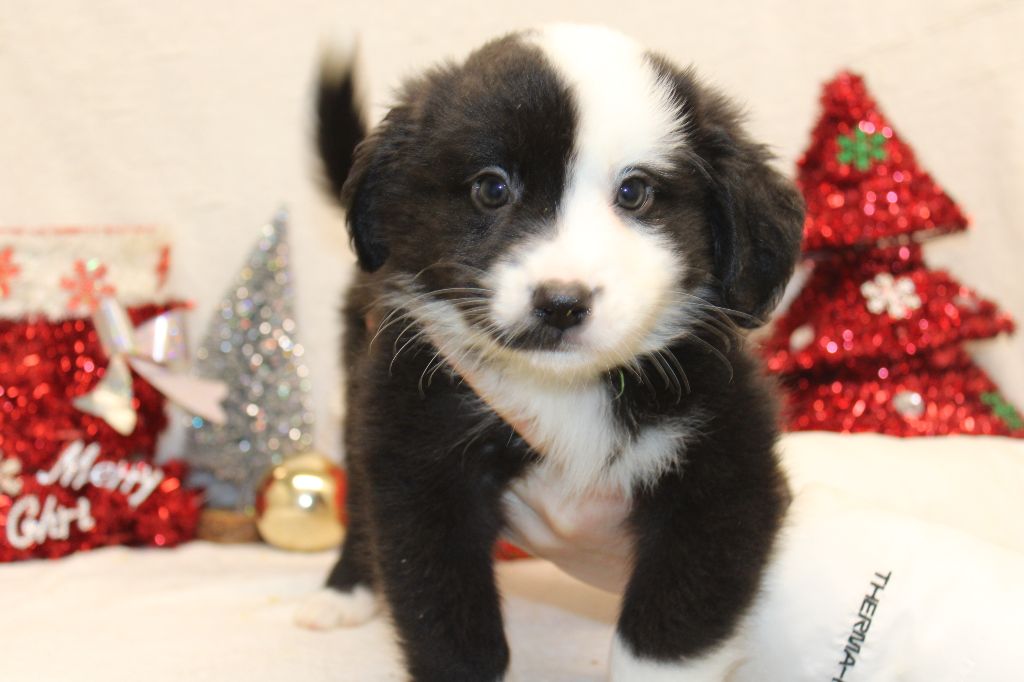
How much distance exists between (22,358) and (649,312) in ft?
7.78

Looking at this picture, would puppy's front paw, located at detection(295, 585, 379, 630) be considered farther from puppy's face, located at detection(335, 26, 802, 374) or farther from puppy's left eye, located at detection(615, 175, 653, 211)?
puppy's left eye, located at detection(615, 175, 653, 211)

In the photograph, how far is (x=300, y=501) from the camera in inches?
129

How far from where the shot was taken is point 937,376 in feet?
10.7

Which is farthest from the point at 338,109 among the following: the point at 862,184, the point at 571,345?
the point at 862,184

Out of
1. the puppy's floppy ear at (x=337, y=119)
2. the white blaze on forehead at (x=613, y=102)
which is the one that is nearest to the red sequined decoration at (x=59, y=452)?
the puppy's floppy ear at (x=337, y=119)

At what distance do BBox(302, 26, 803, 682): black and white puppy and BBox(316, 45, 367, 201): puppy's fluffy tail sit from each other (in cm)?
64

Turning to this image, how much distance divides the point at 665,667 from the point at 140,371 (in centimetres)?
224

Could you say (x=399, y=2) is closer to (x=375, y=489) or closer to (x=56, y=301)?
(x=56, y=301)

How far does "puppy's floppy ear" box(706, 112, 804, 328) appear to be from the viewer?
5.88 feet

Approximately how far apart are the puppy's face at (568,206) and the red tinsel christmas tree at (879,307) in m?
1.42

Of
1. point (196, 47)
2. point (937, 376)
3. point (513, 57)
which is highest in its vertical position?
point (513, 57)

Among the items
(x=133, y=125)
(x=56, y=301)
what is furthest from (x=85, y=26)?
(x=56, y=301)

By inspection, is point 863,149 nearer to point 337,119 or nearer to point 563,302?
point 337,119

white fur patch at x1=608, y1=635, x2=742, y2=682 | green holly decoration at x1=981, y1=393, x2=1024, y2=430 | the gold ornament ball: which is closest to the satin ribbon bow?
the gold ornament ball
